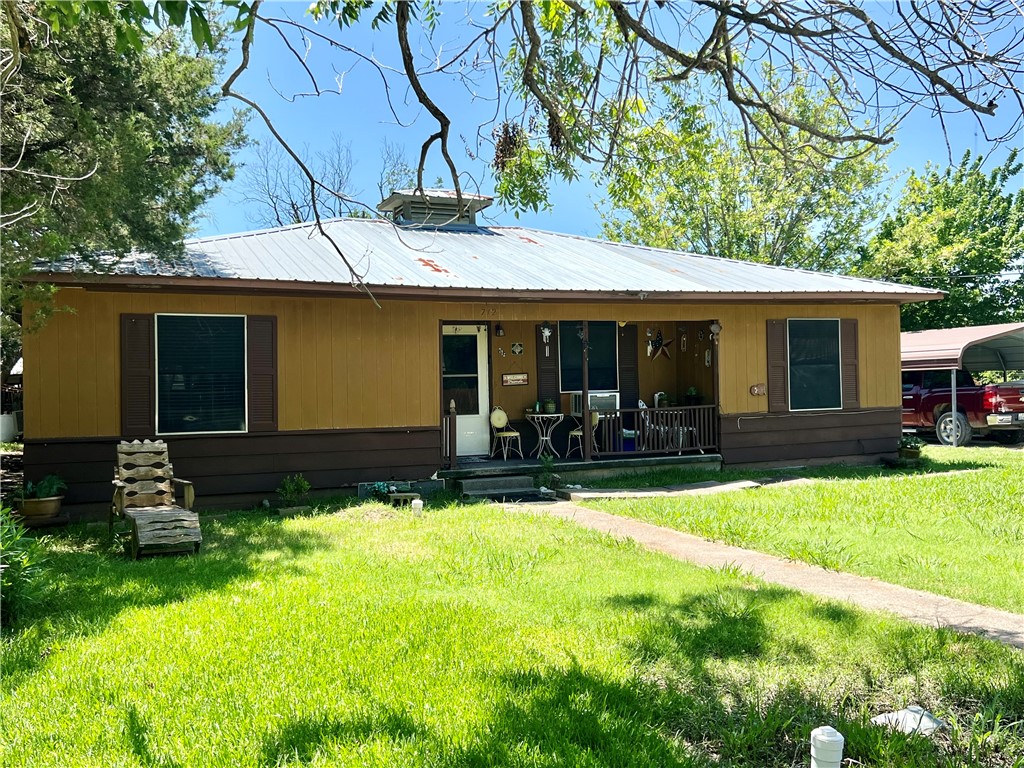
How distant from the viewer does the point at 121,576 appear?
5699mm

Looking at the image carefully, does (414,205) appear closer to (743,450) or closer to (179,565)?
(743,450)

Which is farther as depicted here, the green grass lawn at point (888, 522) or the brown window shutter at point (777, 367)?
the brown window shutter at point (777, 367)

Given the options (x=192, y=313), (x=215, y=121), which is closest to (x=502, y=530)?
(x=192, y=313)

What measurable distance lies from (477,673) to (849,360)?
1071 centimetres

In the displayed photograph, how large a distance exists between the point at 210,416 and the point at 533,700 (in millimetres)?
6897

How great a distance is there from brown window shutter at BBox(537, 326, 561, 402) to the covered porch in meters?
0.02

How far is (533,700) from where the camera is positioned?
11.1 ft

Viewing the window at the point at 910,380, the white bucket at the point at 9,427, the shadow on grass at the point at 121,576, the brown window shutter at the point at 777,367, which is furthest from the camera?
the window at the point at 910,380

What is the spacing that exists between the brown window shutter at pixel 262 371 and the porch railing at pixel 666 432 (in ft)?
16.1

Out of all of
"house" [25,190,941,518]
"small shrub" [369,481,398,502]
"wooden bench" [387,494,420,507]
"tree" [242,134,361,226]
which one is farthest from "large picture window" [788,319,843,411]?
"tree" [242,134,361,226]

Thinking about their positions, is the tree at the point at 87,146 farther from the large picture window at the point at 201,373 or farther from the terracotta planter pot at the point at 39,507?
the terracotta planter pot at the point at 39,507

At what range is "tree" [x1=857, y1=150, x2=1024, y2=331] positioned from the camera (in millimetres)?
24156

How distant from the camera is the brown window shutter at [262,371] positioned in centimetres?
927

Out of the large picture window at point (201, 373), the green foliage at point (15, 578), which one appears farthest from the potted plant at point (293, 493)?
the green foliage at point (15, 578)
